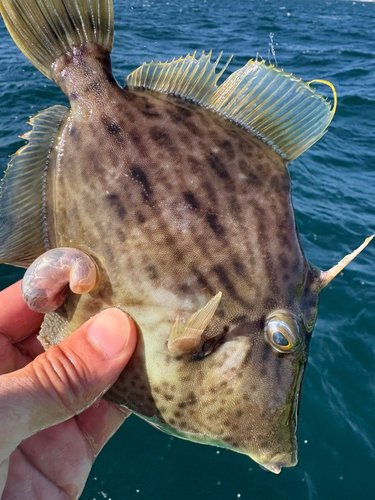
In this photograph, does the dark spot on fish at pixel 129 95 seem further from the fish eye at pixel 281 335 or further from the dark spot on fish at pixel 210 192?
the fish eye at pixel 281 335

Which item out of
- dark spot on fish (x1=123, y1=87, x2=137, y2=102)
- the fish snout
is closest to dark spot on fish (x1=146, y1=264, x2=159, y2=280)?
dark spot on fish (x1=123, y1=87, x2=137, y2=102)

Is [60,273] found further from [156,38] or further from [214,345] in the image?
[156,38]

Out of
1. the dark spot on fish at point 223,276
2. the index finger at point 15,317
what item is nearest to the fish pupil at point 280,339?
the dark spot on fish at point 223,276

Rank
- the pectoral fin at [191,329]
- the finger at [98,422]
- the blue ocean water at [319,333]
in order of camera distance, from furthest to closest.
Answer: the blue ocean water at [319,333] < the finger at [98,422] < the pectoral fin at [191,329]

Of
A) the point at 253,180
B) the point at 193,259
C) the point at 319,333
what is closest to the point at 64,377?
the point at 193,259

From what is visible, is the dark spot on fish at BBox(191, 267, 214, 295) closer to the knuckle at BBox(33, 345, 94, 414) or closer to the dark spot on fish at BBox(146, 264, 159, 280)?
the dark spot on fish at BBox(146, 264, 159, 280)

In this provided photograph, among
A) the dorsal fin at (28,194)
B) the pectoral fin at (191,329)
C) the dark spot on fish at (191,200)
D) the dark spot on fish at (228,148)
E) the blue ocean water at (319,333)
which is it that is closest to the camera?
the pectoral fin at (191,329)

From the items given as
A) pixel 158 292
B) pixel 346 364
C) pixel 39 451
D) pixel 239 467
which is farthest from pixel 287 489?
pixel 158 292
